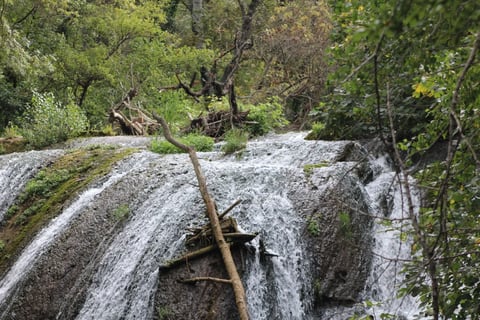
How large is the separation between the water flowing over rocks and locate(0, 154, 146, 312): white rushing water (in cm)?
3

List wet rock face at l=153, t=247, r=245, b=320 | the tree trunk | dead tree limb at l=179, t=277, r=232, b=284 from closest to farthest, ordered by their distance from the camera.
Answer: dead tree limb at l=179, t=277, r=232, b=284, wet rock face at l=153, t=247, r=245, b=320, the tree trunk

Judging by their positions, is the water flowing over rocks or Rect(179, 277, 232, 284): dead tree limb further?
the water flowing over rocks

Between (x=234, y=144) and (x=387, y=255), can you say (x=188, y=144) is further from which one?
(x=387, y=255)

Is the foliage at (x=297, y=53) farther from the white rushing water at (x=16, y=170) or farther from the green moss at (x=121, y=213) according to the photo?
the green moss at (x=121, y=213)

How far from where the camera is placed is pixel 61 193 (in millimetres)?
7410

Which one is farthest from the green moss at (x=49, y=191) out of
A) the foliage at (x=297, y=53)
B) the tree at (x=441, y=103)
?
the foliage at (x=297, y=53)

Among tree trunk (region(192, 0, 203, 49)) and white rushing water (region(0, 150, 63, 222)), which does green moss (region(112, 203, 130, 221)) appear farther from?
tree trunk (region(192, 0, 203, 49))

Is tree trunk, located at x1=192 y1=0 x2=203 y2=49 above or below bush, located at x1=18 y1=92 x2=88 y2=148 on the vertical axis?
above

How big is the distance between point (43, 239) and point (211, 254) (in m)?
2.93

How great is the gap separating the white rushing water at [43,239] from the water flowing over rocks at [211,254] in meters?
0.03

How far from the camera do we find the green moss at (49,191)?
6.80 meters

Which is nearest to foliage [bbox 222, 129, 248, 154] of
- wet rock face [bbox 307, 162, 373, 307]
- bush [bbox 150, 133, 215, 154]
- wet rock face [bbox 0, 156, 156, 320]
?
bush [bbox 150, 133, 215, 154]

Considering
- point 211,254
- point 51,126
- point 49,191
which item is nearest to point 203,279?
point 211,254

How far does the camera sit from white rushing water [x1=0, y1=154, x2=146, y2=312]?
5.82 meters
